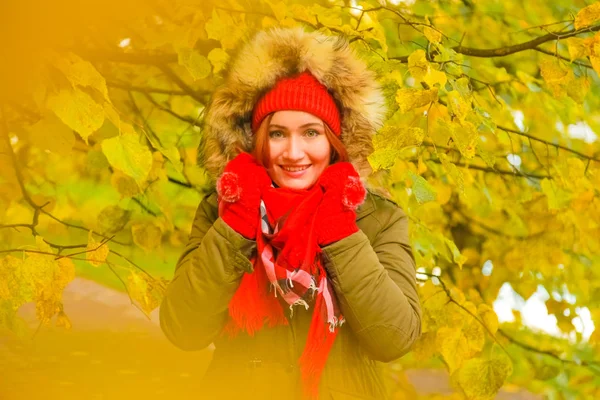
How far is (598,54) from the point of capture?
2295 millimetres

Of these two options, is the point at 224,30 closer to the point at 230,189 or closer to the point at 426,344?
the point at 230,189

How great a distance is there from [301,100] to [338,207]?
31 centimetres

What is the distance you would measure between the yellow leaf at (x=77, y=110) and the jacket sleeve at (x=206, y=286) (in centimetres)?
37

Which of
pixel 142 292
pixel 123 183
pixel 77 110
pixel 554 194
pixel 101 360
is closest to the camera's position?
pixel 77 110

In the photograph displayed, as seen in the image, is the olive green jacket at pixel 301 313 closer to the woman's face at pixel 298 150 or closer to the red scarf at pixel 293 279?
the red scarf at pixel 293 279

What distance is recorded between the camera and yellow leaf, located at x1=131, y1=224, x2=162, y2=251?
318 cm

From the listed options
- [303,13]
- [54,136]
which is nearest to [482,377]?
[303,13]

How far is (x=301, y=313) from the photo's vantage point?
201cm

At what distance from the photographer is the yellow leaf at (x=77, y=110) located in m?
1.77

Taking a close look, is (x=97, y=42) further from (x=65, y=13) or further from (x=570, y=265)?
(x=570, y=265)

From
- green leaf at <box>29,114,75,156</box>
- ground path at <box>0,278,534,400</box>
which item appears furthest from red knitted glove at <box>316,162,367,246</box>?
ground path at <box>0,278,534,400</box>

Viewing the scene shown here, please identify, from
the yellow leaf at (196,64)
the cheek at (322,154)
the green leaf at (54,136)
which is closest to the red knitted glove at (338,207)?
the cheek at (322,154)

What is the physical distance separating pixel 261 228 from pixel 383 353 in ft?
1.41

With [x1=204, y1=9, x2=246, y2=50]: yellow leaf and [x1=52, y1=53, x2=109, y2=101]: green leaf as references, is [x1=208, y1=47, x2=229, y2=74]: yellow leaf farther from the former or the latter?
[x1=52, y1=53, x2=109, y2=101]: green leaf
